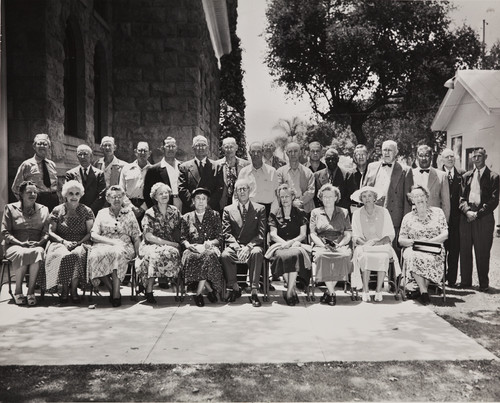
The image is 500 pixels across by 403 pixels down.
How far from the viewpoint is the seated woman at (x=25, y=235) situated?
20.0ft

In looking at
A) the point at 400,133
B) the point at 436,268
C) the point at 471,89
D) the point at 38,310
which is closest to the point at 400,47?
the point at 471,89

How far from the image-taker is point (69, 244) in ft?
20.5

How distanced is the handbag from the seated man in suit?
1821 mm

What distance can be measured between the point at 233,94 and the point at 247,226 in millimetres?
11918

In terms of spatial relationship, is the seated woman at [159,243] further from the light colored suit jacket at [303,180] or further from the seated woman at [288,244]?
the light colored suit jacket at [303,180]

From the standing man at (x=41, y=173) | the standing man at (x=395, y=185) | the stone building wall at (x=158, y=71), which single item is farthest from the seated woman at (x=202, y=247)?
the stone building wall at (x=158, y=71)

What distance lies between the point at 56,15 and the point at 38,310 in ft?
16.5

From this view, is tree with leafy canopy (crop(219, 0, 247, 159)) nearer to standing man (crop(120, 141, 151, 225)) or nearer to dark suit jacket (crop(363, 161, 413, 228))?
standing man (crop(120, 141, 151, 225))

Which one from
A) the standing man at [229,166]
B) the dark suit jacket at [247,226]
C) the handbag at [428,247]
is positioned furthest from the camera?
the standing man at [229,166]

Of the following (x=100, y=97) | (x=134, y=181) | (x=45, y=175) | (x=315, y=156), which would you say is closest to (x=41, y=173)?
(x=45, y=175)

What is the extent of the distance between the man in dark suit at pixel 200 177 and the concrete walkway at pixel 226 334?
147cm

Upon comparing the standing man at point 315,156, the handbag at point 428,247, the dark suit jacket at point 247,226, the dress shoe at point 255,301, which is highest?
the standing man at point 315,156

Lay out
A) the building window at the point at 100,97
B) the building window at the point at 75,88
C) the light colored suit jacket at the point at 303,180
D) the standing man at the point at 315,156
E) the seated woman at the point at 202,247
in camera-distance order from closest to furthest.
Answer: the seated woman at the point at 202,247 < the light colored suit jacket at the point at 303,180 < the standing man at the point at 315,156 < the building window at the point at 75,88 < the building window at the point at 100,97

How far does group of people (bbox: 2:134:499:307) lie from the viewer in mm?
6188
